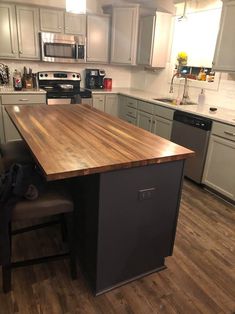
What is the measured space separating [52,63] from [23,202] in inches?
145

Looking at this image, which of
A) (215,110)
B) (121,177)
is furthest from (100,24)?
(121,177)

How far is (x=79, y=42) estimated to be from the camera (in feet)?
14.2

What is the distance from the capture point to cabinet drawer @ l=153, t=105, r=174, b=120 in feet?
11.3

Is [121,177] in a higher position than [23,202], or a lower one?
higher

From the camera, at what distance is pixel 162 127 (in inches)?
144

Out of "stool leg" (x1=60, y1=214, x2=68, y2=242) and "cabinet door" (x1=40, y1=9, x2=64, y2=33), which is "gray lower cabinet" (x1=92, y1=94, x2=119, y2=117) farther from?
"stool leg" (x1=60, y1=214, x2=68, y2=242)

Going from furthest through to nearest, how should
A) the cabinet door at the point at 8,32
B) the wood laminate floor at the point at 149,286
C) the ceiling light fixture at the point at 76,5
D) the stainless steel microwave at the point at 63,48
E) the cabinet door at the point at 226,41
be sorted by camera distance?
the stainless steel microwave at the point at 63,48, the cabinet door at the point at 8,32, the cabinet door at the point at 226,41, the ceiling light fixture at the point at 76,5, the wood laminate floor at the point at 149,286

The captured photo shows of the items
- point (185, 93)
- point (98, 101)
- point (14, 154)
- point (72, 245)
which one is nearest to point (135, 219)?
point (72, 245)

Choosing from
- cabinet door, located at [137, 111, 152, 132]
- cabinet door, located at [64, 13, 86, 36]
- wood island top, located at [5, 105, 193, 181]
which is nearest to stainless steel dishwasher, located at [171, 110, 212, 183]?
cabinet door, located at [137, 111, 152, 132]

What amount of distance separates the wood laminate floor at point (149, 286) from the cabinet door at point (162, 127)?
158 cm

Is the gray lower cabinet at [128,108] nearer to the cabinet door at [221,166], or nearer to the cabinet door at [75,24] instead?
the cabinet door at [75,24]

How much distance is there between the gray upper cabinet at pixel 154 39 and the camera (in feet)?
13.3

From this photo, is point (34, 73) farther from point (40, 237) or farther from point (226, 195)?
point (226, 195)

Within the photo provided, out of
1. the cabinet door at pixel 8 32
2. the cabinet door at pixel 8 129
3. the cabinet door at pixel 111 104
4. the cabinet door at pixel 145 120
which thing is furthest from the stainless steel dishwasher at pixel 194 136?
the cabinet door at pixel 8 32
